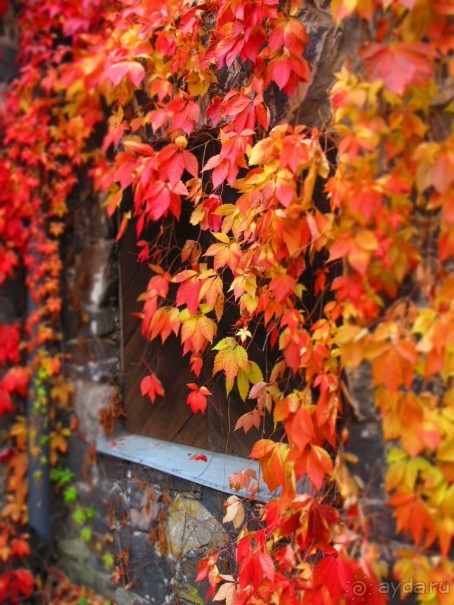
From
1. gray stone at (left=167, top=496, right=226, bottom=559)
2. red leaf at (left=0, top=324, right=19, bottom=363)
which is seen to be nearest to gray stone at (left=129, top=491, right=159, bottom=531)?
gray stone at (left=167, top=496, right=226, bottom=559)

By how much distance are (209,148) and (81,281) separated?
1.19 metres

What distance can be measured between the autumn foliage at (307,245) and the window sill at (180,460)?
17cm

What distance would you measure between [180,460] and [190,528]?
0.29 metres

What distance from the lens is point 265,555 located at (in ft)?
6.10

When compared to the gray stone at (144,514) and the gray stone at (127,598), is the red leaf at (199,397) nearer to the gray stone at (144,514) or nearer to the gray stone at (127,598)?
the gray stone at (144,514)

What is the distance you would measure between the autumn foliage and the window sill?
0.54 feet

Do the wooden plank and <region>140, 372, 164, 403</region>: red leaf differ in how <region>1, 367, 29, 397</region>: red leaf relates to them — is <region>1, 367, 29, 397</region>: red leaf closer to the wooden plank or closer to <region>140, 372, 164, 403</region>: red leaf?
the wooden plank

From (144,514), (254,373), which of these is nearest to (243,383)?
(254,373)

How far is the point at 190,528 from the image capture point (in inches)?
95.7

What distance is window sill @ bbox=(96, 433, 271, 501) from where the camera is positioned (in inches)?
89.8

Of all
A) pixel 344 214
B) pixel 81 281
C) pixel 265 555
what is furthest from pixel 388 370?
pixel 81 281

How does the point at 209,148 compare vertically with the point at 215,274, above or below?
above

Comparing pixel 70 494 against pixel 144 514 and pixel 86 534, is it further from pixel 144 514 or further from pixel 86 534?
pixel 144 514

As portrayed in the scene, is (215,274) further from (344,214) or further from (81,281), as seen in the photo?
(81,281)
